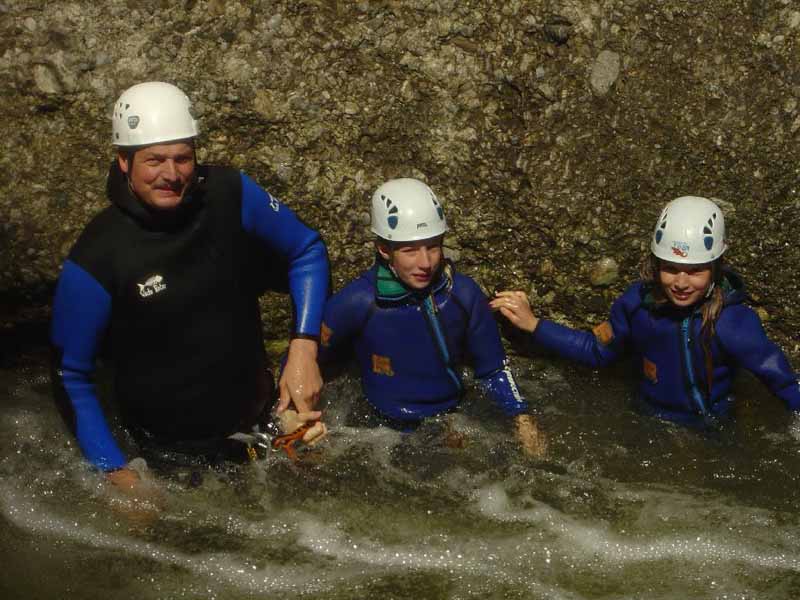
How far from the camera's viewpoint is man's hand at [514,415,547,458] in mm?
6214

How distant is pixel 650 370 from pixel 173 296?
263cm

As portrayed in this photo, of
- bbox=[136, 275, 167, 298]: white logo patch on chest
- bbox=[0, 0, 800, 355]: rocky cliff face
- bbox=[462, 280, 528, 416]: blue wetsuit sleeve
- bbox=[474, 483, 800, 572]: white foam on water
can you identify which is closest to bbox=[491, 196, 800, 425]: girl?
bbox=[462, 280, 528, 416]: blue wetsuit sleeve

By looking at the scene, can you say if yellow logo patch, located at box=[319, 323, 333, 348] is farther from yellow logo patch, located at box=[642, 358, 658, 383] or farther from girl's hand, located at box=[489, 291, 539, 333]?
yellow logo patch, located at box=[642, 358, 658, 383]

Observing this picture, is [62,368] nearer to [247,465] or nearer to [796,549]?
[247,465]

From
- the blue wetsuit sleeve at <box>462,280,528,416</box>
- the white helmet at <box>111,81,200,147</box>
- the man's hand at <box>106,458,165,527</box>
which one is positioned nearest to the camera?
the white helmet at <box>111,81,200,147</box>

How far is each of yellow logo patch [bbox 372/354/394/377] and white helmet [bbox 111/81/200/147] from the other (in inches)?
63.9

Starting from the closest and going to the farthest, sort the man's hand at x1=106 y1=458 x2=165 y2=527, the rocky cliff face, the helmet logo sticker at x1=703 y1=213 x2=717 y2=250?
the helmet logo sticker at x1=703 y1=213 x2=717 y2=250 < the man's hand at x1=106 y1=458 x2=165 y2=527 < the rocky cliff face

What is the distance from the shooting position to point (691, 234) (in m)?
5.58

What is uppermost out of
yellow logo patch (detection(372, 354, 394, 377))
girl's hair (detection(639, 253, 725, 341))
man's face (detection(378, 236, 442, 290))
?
man's face (detection(378, 236, 442, 290))

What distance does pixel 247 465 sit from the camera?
6082mm

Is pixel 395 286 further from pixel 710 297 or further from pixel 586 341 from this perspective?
pixel 710 297

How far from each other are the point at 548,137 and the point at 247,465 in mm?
2547

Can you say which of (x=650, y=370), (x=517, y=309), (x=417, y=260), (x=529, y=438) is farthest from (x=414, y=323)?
(x=650, y=370)

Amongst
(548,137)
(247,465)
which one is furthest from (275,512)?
(548,137)
